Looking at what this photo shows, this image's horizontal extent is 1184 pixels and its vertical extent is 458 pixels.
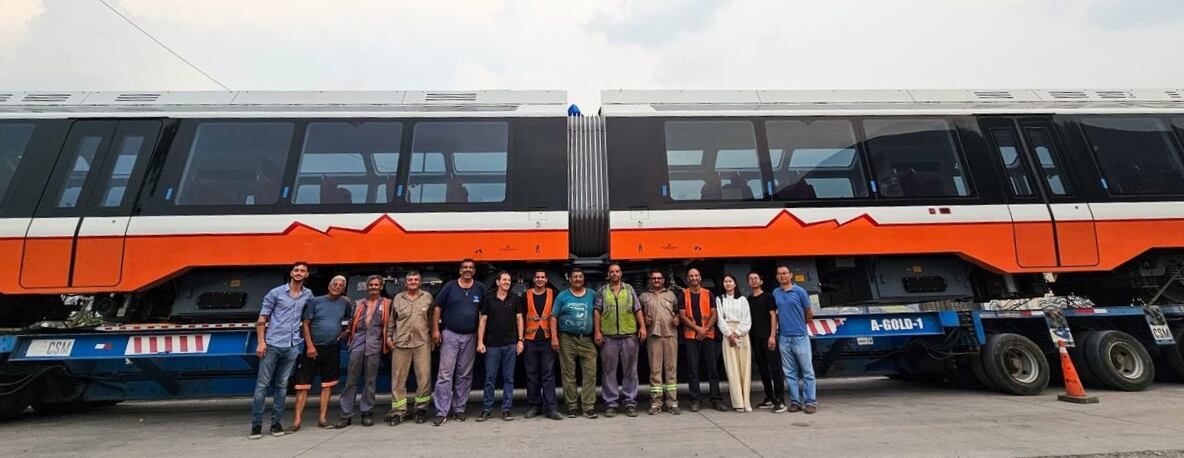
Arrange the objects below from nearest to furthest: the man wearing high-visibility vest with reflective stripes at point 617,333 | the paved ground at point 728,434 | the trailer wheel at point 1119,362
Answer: the paved ground at point 728,434, the man wearing high-visibility vest with reflective stripes at point 617,333, the trailer wheel at point 1119,362

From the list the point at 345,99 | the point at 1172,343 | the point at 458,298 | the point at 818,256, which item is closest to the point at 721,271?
the point at 818,256

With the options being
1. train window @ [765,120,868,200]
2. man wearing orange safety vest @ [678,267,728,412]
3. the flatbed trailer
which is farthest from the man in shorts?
train window @ [765,120,868,200]

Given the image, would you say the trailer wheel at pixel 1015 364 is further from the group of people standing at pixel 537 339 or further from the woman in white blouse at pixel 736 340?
the woman in white blouse at pixel 736 340

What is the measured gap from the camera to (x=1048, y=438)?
12.8ft

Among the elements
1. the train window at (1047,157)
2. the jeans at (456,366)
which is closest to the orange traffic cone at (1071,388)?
the train window at (1047,157)

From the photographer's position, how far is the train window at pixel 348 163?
5250 millimetres

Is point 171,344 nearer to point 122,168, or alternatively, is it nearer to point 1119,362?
point 122,168

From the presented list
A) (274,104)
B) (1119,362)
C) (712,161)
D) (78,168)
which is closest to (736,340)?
(712,161)

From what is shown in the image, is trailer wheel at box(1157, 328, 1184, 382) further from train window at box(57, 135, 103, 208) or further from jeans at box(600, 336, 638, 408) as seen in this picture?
train window at box(57, 135, 103, 208)

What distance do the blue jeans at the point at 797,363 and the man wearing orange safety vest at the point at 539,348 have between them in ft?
8.06

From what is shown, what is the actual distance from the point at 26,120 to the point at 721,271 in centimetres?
779

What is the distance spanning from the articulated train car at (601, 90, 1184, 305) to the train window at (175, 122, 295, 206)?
3.61 m

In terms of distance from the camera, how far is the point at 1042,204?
18.7ft

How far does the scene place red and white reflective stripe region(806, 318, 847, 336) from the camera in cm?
550
